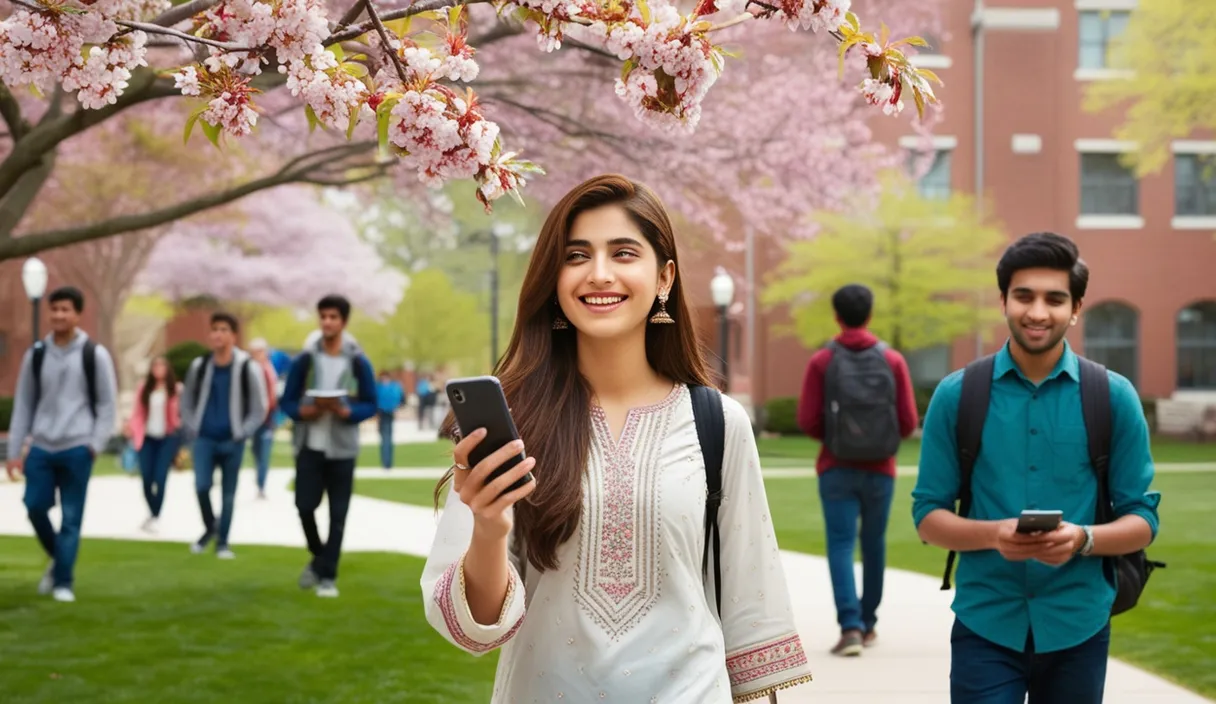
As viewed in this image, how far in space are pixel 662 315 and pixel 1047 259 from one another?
1338mm

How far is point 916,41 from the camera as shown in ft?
11.9

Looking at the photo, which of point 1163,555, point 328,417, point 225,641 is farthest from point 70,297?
point 1163,555

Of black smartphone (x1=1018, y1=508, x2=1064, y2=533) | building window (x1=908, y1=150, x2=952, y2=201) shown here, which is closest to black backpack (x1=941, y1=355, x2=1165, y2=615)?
black smartphone (x1=1018, y1=508, x2=1064, y2=533)

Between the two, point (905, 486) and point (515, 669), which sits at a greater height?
point (515, 669)

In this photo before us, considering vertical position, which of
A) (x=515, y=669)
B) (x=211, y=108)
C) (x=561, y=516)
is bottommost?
(x=515, y=669)

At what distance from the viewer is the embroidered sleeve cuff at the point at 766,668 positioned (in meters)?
3.18

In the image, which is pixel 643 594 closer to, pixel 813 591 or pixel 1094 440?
pixel 1094 440

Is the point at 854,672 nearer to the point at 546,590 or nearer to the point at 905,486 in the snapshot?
the point at 546,590

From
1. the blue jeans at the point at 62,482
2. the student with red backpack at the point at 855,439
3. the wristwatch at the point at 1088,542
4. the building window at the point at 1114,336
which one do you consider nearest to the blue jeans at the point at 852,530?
the student with red backpack at the point at 855,439

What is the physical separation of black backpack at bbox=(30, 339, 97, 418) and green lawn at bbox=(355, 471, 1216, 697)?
21.0 feet

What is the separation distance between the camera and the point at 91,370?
391 inches

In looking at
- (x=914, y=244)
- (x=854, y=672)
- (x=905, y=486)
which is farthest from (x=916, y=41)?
(x=914, y=244)

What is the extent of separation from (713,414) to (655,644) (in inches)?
21.5

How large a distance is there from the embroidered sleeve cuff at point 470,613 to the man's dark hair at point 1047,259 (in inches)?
72.6
